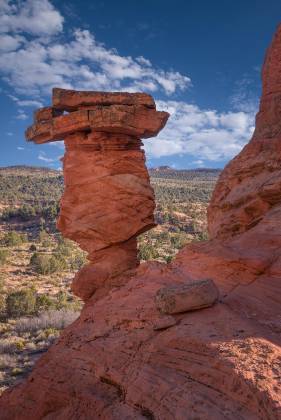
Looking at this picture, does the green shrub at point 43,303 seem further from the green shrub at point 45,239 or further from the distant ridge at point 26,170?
the distant ridge at point 26,170

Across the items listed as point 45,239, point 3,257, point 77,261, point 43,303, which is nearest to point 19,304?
point 43,303

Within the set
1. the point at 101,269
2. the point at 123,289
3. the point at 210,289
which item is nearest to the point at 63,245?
the point at 101,269

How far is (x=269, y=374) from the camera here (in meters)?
5.70

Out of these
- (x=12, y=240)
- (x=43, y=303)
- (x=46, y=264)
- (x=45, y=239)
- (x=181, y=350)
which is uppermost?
(x=181, y=350)

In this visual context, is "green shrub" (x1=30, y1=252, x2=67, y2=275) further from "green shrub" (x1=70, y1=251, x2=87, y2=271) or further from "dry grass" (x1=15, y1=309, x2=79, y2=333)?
"dry grass" (x1=15, y1=309, x2=79, y2=333)

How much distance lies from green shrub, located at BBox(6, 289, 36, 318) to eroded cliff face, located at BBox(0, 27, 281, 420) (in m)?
19.4

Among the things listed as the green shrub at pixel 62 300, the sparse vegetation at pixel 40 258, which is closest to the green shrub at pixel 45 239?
the sparse vegetation at pixel 40 258

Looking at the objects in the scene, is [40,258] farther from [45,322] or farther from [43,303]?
[45,322]

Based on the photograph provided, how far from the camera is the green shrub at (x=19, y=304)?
2819 cm

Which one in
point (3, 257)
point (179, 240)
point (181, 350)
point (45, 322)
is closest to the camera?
point (181, 350)

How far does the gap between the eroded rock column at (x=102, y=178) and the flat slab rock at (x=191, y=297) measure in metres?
5.65

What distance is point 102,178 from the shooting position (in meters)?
13.9

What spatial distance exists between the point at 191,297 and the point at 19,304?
2346 cm

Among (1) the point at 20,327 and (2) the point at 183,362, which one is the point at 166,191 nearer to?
(1) the point at 20,327
